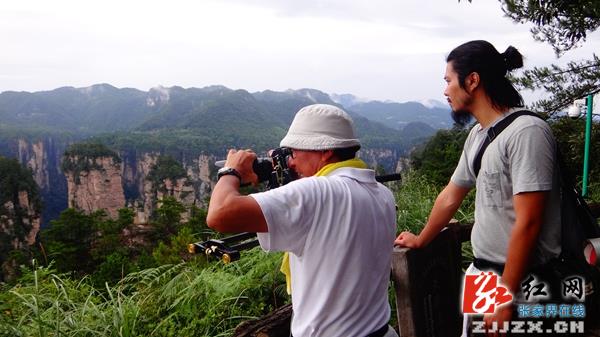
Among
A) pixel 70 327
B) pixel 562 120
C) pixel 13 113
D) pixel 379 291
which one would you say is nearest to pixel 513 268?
pixel 379 291

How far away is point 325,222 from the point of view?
123cm

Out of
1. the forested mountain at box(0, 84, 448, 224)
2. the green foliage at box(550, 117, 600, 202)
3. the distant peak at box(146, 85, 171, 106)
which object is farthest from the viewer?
the distant peak at box(146, 85, 171, 106)

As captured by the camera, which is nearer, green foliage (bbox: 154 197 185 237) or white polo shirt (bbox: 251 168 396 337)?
white polo shirt (bbox: 251 168 396 337)

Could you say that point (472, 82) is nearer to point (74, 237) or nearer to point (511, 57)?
point (511, 57)

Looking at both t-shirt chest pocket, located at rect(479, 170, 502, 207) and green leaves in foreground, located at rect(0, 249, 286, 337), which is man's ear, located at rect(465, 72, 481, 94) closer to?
t-shirt chest pocket, located at rect(479, 170, 502, 207)

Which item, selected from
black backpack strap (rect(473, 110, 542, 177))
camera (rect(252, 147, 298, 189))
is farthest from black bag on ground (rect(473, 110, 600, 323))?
camera (rect(252, 147, 298, 189))

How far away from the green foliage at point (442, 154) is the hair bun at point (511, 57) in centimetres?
1037

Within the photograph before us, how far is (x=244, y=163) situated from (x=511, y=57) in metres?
0.96

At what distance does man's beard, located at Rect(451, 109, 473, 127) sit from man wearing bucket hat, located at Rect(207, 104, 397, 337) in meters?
0.48

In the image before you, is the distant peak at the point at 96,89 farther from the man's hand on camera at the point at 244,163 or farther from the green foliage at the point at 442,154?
the man's hand on camera at the point at 244,163

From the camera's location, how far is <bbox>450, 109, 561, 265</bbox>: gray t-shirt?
1.42m

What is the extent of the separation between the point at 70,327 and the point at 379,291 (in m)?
1.72

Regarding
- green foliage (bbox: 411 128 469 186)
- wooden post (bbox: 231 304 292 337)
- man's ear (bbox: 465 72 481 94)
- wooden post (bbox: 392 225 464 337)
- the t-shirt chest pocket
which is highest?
man's ear (bbox: 465 72 481 94)

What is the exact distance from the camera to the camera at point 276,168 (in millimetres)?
1390
